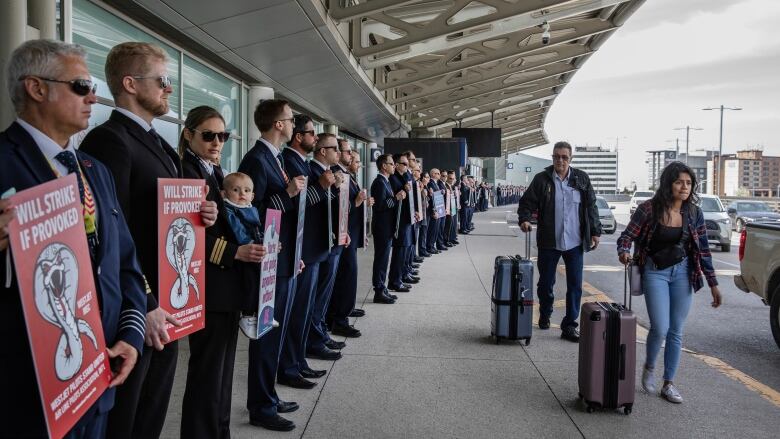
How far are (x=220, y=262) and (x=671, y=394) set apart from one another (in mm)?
3636

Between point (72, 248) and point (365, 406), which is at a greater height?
point (72, 248)

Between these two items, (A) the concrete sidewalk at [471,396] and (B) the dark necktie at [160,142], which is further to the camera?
(A) the concrete sidewalk at [471,396]

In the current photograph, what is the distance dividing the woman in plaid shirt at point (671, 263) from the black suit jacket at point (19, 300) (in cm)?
416

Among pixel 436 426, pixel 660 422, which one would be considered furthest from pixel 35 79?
pixel 660 422

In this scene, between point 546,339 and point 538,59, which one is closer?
point 546,339

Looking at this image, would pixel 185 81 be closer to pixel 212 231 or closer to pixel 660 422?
pixel 212 231

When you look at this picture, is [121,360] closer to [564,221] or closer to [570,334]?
[570,334]

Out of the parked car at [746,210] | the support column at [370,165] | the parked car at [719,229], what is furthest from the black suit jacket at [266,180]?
the parked car at [746,210]

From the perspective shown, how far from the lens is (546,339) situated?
7082mm

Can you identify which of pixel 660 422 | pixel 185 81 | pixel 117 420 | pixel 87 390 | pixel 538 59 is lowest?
pixel 660 422

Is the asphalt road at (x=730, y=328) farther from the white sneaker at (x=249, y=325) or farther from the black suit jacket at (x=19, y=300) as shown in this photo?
the black suit jacket at (x=19, y=300)

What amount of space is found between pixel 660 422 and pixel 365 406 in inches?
81.4

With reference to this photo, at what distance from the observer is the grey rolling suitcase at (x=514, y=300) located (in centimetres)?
671

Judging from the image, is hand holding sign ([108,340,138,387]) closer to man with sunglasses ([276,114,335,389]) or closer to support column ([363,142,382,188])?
man with sunglasses ([276,114,335,389])
